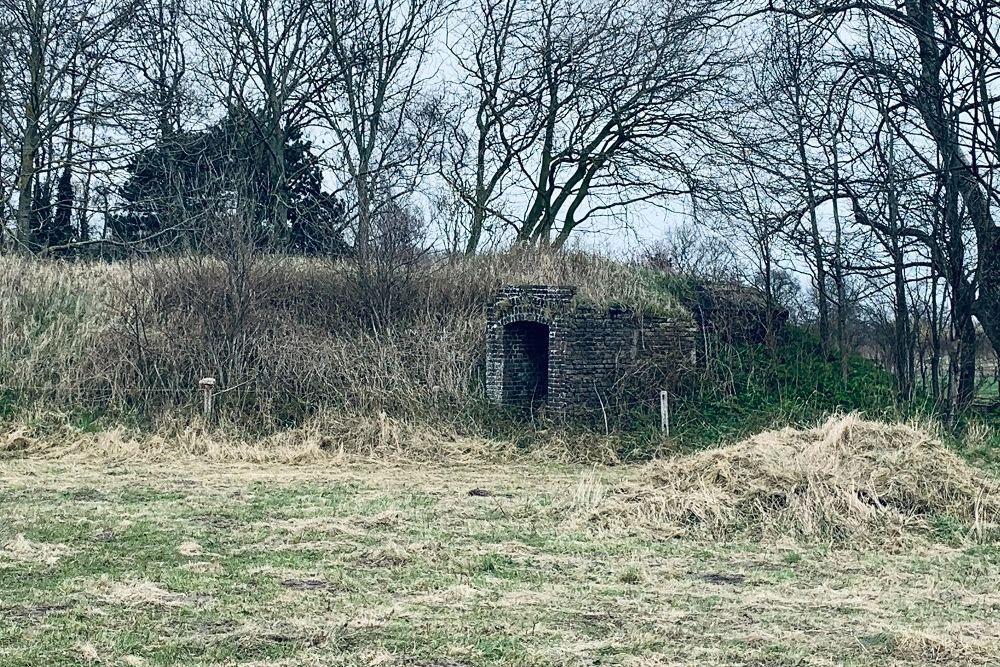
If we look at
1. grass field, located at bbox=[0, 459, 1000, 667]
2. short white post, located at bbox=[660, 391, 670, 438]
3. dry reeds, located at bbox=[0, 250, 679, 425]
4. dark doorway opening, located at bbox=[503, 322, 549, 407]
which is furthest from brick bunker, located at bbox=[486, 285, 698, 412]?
grass field, located at bbox=[0, 459, 1000, 667]

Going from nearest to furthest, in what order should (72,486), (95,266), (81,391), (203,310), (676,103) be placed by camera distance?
1. (72,486)
2. (81,391)
3. (203,310)
4. (95,266)
5. (676,103)

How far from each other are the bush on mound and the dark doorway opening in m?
6.04

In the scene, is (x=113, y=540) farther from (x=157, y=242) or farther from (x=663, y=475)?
(x=157, y=242)

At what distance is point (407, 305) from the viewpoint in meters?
18.5

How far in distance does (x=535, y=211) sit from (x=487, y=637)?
19.6m

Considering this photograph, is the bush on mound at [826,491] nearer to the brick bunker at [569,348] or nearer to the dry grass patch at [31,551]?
the dry grass patch at [31,551]

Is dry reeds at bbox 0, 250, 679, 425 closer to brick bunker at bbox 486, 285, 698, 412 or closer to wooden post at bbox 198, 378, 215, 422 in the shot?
wooden post at bbox 198, 378, 215, 422

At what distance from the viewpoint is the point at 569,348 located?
54.5 ft

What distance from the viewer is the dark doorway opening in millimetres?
17094

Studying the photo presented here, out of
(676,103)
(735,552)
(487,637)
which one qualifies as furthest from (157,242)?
(487,637)

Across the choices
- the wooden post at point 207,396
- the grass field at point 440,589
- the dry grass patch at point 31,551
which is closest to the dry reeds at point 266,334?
the wooden post at point 207,396

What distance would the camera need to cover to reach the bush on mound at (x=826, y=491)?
9.78 metres

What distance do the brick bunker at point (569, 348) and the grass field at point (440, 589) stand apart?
15.9 feet

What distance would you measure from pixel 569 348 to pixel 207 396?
542cm
